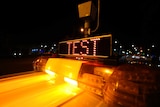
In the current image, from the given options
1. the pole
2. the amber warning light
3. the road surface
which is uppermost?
the pole

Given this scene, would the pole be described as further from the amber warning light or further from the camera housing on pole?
the amber warning light

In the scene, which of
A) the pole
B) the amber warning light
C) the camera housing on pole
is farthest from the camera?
the pole

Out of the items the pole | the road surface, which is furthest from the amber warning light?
the road surface

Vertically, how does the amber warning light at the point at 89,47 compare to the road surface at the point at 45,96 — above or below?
above

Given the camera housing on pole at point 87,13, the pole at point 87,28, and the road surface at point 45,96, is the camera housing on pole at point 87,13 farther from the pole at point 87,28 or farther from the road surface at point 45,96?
the road surface at point 45,96

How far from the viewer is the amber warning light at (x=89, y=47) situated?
4401mm

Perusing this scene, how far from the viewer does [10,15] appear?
18.2 m

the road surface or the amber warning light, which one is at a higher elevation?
the amber warning light

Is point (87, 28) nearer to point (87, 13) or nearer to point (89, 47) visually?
point (87, 13)

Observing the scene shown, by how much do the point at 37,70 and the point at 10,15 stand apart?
14027mm

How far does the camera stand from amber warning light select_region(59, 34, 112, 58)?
14.4 feet

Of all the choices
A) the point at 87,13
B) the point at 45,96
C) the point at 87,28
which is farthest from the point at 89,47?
the point at 45,96

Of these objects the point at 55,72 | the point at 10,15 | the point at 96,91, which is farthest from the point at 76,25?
the point at 96,91

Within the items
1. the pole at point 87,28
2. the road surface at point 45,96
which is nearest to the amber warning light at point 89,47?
the pole at point 87,28
